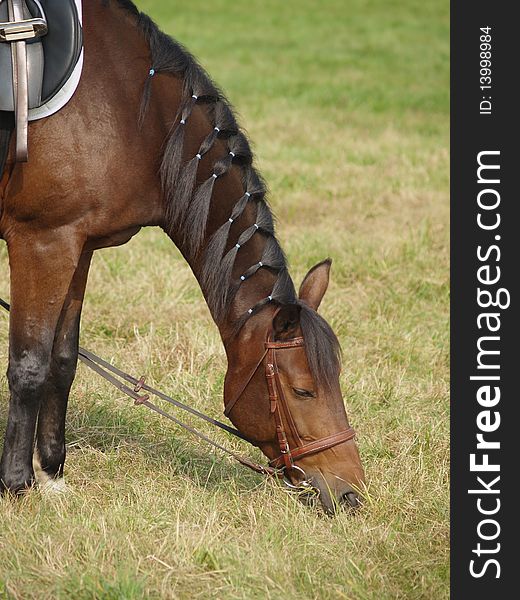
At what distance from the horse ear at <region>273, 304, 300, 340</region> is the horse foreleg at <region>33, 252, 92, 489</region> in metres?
0.97

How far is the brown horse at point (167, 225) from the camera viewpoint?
12.5 feet

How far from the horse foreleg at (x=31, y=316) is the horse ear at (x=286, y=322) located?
0.84 metres

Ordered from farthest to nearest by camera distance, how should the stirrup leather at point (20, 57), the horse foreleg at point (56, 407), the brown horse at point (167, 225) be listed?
the horse foreleg at point (56, 407) < the brown horse at point (167, 225) < the stirrup leather at point (20, 57)

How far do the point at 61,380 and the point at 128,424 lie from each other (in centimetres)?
65

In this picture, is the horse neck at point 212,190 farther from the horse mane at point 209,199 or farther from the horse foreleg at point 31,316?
the horse foreleg at point 31,316

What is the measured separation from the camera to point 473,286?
179 inches

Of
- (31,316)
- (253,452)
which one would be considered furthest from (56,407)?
(253,452)

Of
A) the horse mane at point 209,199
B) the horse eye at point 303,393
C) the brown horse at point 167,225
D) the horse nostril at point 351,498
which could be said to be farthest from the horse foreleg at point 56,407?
the horse nostril at point 351,498

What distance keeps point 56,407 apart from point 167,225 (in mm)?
1039

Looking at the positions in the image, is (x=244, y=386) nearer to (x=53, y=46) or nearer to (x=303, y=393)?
(x=303, y=393)

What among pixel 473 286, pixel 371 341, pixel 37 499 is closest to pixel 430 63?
pixel 371 341

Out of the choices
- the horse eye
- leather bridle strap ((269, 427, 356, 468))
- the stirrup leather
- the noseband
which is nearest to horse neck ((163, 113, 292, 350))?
the noseband

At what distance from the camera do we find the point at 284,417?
12.7 ft

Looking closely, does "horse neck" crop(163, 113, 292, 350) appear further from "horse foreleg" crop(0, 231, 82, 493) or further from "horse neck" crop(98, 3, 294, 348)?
"horse foreleg" crop(0, 231, 82, 493)
